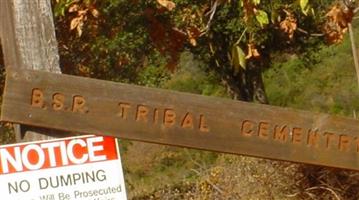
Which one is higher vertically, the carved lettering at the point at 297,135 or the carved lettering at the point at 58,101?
the carved lettering at the point at 58,101

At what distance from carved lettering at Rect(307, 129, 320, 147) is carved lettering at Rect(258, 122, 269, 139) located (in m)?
0.31

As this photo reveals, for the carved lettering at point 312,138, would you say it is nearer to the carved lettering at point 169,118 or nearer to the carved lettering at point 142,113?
the carved lettering at point 169,118

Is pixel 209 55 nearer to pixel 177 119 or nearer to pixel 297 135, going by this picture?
pixel 297 135

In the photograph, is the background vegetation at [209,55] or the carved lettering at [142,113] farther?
the background vegetation at [209,55]

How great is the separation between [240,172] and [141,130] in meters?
2.37

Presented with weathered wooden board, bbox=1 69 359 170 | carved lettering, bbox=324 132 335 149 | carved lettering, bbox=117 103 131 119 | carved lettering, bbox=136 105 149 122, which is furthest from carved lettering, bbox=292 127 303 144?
carved lettering, bbox=117 103 131 119

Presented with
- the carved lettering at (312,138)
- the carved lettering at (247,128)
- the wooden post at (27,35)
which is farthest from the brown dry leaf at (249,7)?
the wooden post at (27,35)

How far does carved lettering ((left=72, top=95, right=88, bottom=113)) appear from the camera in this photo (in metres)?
5.46

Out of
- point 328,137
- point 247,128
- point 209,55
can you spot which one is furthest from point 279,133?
point 209,55

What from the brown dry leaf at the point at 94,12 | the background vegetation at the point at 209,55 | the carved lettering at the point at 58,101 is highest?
the brown dry leaf at the point at 94,12

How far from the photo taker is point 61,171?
16.6 feet

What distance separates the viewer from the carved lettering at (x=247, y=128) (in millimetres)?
5961

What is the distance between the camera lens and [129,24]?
13391mm

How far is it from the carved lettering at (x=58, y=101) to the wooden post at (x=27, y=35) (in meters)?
0.16
